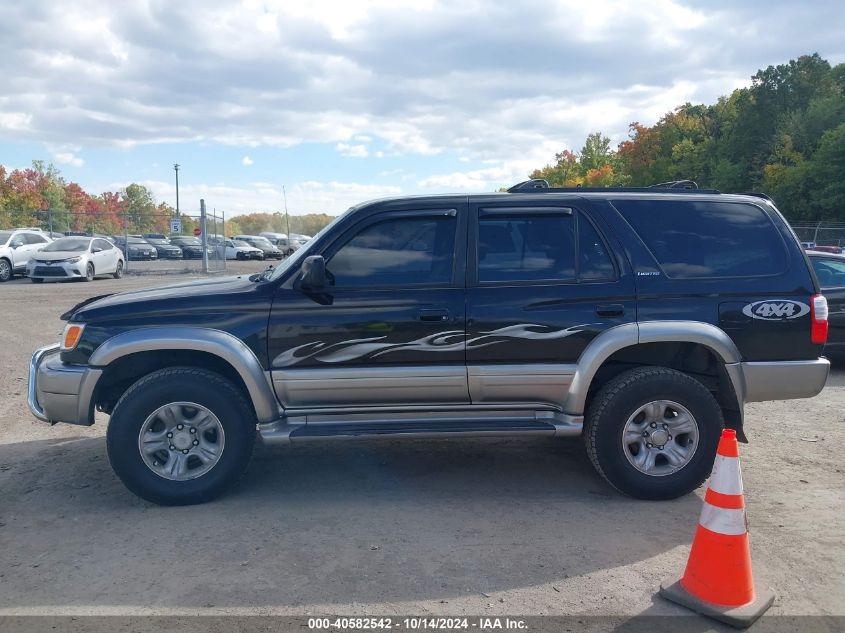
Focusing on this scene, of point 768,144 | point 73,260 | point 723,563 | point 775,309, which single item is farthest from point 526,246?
point 768,144

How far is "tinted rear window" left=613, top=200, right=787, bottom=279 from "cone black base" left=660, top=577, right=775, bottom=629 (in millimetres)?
2096

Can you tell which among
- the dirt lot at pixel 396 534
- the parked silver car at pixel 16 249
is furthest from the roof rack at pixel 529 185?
the parked silver car at pixel 16 249

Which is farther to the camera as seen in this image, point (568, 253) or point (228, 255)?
point (228, 255)

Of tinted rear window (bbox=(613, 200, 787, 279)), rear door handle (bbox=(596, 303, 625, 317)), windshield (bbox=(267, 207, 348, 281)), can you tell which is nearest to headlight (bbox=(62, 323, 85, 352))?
windshield (bbox=(267, 207, 348, 281))

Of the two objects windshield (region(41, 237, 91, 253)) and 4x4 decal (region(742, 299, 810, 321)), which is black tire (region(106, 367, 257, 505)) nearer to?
4x4 decal (region(742, 299, 810, 321))

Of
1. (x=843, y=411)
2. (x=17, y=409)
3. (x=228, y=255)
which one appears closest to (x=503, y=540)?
(x=843, y=411)

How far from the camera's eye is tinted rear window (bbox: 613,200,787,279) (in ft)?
16.1

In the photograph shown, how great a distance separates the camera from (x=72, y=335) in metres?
4.81

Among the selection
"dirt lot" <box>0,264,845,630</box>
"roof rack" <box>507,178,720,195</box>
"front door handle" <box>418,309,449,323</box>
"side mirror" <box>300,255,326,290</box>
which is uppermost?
"roof rack" <box>507,178,720,195</box>

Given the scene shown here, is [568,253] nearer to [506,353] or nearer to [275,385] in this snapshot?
[506,353]

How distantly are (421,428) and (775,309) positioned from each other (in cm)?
241

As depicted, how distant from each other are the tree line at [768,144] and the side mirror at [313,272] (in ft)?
164

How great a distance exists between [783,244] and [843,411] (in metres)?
3.06

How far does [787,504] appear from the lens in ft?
15.6
